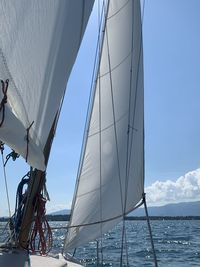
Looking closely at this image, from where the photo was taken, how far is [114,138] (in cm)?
692

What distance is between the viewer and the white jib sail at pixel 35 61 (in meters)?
2.95

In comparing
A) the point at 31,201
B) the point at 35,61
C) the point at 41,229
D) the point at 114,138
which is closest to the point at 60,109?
the point at 31,201

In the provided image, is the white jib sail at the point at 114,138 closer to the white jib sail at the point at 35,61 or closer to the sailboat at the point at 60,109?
the sailboat at the point at 60,109

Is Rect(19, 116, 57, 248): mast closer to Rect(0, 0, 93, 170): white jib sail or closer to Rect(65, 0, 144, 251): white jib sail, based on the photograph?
Rect(0, 0, 93, 170): white jib sail

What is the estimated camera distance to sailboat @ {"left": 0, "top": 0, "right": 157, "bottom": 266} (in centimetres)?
307

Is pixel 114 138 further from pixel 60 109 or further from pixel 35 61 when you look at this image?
pixel 35 61

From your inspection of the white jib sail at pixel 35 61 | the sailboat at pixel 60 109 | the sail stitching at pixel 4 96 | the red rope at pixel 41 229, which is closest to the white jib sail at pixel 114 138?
the sailboat at pixel 60 109

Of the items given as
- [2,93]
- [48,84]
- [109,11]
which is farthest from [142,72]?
[2,93]

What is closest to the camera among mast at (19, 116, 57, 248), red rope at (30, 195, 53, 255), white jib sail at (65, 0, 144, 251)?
mast at (19, 116, 57, 248)

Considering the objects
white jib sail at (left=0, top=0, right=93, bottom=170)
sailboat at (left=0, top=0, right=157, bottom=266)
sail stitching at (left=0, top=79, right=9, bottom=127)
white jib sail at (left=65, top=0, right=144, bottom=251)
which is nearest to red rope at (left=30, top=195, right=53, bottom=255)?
sailboat at (left=0, top=0, right=157, bottom=266)

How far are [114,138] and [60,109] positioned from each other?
2039 mm

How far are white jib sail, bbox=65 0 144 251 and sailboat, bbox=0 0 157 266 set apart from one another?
0.05ft

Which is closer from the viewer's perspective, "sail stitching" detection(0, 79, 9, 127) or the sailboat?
"sail stitching" detection(0, 79, 9, 127)

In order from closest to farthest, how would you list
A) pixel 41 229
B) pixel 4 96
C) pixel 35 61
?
pixel 4 96 → pixel 35 61 → pixel 41 229
